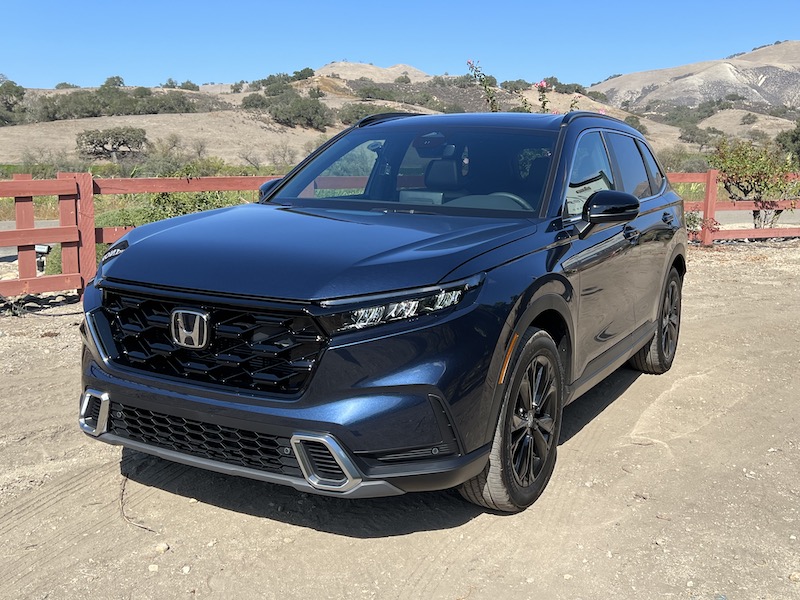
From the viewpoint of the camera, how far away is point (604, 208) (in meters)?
4.30

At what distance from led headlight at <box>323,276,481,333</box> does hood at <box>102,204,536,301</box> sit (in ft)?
0.11

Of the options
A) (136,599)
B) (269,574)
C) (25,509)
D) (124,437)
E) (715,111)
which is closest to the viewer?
(136,599)

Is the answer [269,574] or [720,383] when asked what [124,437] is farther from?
[720,383]

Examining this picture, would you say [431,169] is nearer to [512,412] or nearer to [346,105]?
[512,412]

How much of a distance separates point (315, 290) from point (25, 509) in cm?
188

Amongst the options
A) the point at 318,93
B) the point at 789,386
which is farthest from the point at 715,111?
the point at 789,386

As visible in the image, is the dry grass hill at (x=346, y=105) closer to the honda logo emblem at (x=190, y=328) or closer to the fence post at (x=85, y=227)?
the fence post at (x=85, y=227)

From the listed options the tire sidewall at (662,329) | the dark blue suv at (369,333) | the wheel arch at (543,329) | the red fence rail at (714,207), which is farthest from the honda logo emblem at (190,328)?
the red fence rail at (714,207)

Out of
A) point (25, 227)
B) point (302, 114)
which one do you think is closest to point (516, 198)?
point (25, 227)

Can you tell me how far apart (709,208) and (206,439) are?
1287cm

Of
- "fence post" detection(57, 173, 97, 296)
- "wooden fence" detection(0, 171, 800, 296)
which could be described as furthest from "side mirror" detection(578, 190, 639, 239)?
"fence post" detection(57, 173, 97, 296)

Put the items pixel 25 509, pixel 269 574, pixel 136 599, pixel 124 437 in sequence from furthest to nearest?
1. pixel 25 509
2. pixel 124 437
3. pixel 269 574
4. pixel 136 599

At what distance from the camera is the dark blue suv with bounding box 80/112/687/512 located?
Answer: 312 centimetres

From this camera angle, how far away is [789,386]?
6270mm
